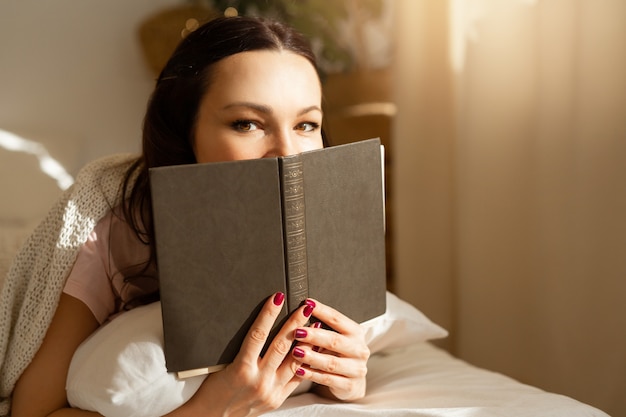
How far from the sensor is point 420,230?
5.95 feet

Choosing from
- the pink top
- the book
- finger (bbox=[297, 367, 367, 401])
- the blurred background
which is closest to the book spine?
the book

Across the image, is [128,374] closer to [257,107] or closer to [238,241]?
[238,241]

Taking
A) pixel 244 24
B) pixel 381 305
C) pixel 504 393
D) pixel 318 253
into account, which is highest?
pixel 244 24

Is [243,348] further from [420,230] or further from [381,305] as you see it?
[420,230]

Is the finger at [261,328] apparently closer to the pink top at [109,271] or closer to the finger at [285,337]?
the finger at [285,337]

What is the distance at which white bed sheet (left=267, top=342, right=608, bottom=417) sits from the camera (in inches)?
38.9

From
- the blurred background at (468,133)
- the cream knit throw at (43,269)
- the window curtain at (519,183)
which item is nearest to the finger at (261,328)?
the cream knit throw at (43,269)

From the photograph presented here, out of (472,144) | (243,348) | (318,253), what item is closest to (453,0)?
(472,144)

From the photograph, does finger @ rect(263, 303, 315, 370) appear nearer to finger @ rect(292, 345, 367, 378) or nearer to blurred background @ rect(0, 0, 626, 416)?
finger @ rect(292, 345, 367, 378)

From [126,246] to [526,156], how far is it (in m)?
0.92

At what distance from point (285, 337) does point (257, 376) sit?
7 centimetres

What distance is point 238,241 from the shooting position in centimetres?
88

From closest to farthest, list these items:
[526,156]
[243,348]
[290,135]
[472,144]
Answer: [243,348]
[290,135]
[526,156]
[472,144]

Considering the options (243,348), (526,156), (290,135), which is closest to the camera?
(243,348)
